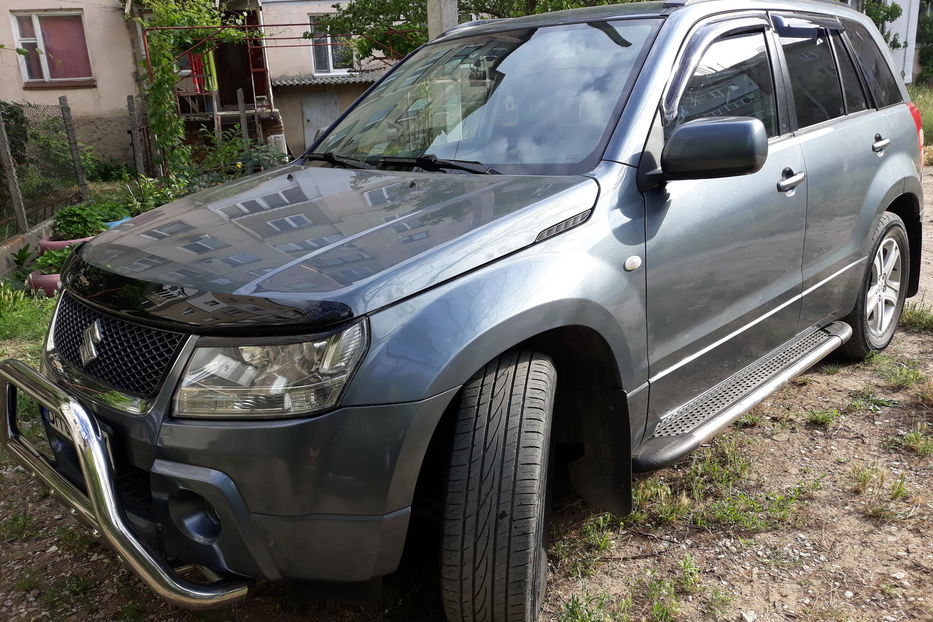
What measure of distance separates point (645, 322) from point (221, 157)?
609 centimetres

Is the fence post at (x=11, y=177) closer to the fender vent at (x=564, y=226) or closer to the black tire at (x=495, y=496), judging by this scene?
the fender vent at (x=564, y=226)

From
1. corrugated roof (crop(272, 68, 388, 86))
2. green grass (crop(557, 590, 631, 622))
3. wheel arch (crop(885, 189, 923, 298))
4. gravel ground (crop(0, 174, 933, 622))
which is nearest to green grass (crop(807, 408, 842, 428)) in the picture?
gravel ground (crop(0, 174, 933, 622))

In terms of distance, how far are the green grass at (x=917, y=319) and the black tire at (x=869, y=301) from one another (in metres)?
0.42

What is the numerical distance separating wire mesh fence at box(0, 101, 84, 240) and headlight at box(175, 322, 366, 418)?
734 centimetres

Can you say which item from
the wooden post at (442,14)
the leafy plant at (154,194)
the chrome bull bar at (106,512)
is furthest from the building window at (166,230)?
the leafy plant at (154,194)

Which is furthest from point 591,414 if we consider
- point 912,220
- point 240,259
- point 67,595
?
point 912,220

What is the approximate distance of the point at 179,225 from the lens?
8.39ft

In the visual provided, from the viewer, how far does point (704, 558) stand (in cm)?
280

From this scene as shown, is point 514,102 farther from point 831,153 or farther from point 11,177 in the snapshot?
point 11,177

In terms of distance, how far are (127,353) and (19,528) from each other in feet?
4.79

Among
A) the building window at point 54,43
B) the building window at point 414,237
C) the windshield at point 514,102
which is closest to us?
the building window at point 414,237

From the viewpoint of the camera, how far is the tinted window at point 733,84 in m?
2.95

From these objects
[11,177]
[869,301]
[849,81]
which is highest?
[849,81]

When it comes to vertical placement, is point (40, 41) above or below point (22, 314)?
above
